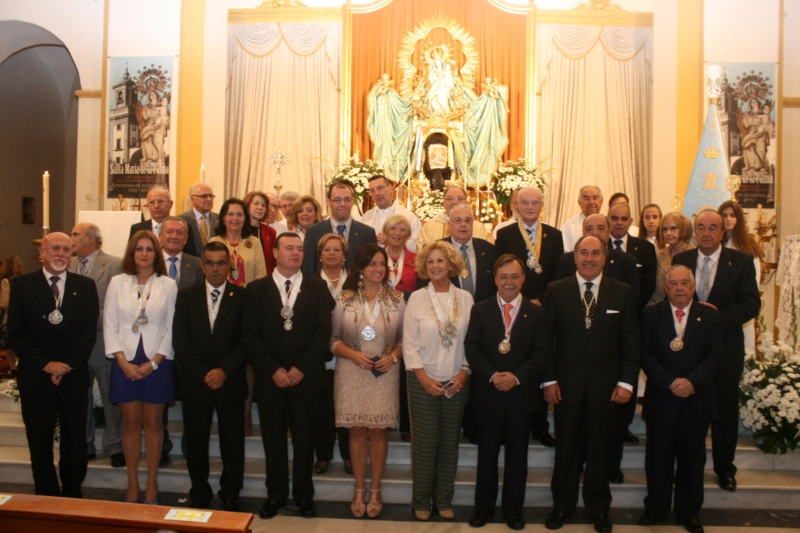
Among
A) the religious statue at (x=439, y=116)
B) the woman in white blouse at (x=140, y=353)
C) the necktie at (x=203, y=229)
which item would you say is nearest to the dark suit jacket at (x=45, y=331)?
the woman in white blouse at (x=140, y=353)

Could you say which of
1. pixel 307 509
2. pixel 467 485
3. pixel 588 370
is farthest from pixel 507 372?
pixel 307 509

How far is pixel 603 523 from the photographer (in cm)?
389

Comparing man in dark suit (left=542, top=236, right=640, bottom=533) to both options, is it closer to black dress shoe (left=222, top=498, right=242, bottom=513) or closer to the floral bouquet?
black dress shoe (left=222, top=498, right=242, bottom=513)

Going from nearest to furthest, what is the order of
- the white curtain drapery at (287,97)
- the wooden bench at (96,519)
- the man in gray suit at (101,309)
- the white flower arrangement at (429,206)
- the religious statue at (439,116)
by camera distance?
the wooden bench at (96,519)
the man in gray suit at (101,309)
the white flower arrangement at (429,206)
the religious statue at (439,116)
the white curtain drapery at (287,97)

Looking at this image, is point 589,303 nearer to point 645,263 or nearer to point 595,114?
point 645,263

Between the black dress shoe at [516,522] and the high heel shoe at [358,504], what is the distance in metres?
0.90

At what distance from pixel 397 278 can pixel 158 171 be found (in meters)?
6.39

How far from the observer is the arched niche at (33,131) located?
37.2 ft

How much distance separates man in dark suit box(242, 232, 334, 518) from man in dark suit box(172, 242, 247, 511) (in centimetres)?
12

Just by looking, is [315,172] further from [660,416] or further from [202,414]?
[660,416]

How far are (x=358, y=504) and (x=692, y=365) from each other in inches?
86.3

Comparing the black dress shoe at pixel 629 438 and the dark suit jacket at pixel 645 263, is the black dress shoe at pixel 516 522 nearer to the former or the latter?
the black dress shoe at pixel 629 438

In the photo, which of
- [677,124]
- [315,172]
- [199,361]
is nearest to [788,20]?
[677,124]

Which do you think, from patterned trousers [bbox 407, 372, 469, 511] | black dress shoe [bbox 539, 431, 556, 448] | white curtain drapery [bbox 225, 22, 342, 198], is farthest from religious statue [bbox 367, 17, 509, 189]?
patterned trousers [bbox 407, 372, 469, 511]
